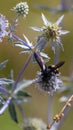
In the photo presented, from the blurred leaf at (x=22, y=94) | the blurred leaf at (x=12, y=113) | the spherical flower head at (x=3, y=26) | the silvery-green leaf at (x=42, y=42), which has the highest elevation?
the spherical flower head at (x=3, y=26)

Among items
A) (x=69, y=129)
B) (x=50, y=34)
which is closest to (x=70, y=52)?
(x=69, y=129)

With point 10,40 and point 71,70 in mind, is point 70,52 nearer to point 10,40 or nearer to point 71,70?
point 71,70

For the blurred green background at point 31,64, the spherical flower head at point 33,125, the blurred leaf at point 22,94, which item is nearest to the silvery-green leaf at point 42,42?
the blurred leaf at point 22,94

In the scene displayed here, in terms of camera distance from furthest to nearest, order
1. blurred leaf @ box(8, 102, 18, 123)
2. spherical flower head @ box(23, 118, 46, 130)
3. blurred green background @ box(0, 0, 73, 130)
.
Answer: blurred green background @ box(0, 0, 73, 130) < spherical flower head @ box(23, 118, 46, 130) < blurred leaf @ box(8, 102, 18, 123)

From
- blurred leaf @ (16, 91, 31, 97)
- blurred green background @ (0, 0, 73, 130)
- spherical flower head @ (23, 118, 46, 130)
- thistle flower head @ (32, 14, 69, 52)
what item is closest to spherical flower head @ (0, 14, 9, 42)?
thistle flower head @ (32, 14, 69, 52)

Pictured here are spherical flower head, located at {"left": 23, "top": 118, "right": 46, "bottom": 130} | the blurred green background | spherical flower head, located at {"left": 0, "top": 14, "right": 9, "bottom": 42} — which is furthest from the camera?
the blurred green background

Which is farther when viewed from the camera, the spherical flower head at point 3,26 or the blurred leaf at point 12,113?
the blurred leaf at point 12,113

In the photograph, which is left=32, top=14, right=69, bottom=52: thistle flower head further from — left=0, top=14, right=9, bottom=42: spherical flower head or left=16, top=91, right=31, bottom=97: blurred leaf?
left=16, top=91, right=31, bottom=97: blurred leaf

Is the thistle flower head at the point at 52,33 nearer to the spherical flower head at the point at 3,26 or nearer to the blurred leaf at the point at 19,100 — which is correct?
the spherical flower head at the point at 3,26
